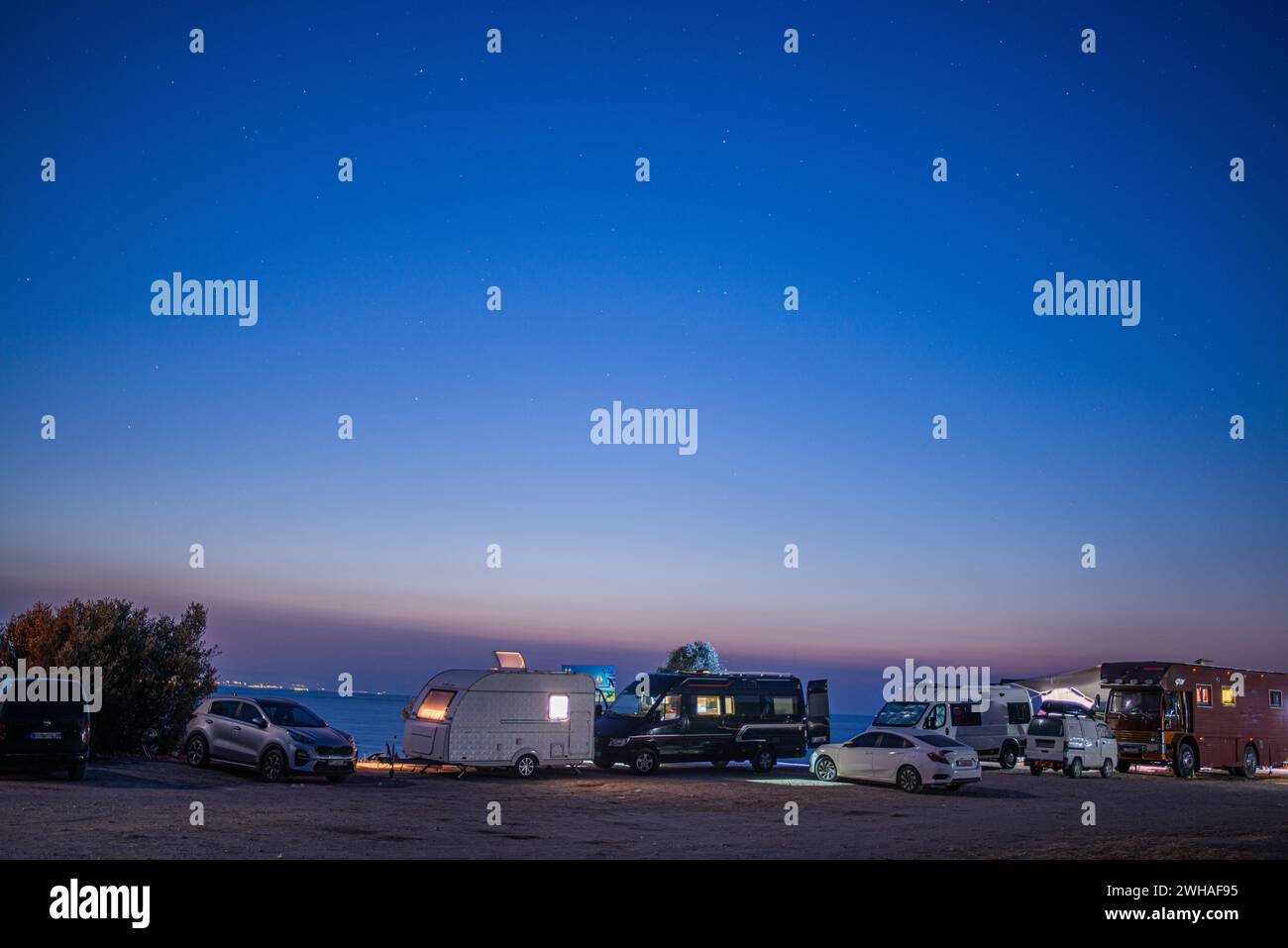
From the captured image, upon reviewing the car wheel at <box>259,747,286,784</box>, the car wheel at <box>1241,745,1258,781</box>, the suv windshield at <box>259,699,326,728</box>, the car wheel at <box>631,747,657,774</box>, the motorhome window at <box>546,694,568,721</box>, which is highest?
the suv windshield at <box>259,699,326,728</box>

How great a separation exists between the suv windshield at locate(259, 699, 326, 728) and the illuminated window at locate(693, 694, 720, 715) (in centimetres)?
1087

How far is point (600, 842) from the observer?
1567 cm

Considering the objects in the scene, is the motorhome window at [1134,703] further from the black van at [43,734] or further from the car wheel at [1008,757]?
the black van at [43,734]

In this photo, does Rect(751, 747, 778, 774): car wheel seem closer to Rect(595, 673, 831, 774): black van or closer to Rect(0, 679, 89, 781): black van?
Rect(595, 673, 831, 774): black van

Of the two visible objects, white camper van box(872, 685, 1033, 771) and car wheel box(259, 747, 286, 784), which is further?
white camper van box(872, 685, 1033, 771)

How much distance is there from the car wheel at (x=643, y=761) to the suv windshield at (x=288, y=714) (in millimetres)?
8937

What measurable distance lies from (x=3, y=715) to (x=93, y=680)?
7383 millimetres

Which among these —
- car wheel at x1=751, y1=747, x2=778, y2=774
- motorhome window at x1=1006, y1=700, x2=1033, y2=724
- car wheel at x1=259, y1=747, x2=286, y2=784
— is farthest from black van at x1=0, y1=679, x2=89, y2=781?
motorhome window at x1=1006, y1=700, x2=1033, y2=724

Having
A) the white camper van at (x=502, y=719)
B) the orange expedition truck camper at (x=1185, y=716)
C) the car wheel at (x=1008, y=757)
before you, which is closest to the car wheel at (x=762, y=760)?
the white camper van at (x=502, y=719)

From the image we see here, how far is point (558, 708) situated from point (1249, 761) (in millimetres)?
24074

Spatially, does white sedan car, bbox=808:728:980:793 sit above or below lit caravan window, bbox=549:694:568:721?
below

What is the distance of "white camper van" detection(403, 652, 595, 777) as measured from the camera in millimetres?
26469

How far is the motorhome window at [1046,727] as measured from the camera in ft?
106
